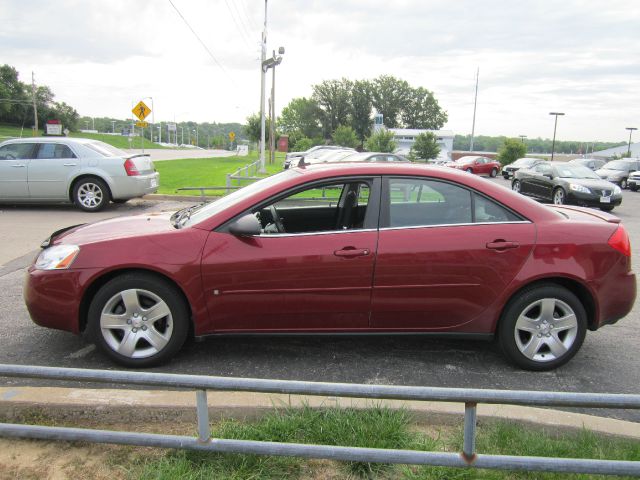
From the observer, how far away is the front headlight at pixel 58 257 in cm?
362

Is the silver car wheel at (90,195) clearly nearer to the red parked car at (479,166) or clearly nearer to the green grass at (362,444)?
the green grass at (362,444)

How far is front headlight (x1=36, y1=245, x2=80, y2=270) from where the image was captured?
3620 mm

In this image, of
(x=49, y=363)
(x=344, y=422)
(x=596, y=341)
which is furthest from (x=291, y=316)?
(x=596, y=341)

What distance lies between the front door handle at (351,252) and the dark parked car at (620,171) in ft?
Answer: 85.9

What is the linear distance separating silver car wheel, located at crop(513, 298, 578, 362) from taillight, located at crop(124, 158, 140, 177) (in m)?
9.43

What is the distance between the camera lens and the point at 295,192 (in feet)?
12.4

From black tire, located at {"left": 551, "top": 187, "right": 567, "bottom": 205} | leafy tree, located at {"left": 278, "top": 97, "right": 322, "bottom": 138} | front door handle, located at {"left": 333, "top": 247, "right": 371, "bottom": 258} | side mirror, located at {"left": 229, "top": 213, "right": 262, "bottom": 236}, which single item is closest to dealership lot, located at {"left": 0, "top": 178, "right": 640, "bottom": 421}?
front door handle, located at {"left": 333, "top": 247, "right": 371, "bottom": 258}

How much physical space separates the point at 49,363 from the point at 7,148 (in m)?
9.14

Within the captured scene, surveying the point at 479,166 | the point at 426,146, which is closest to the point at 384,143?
the point at 426,146

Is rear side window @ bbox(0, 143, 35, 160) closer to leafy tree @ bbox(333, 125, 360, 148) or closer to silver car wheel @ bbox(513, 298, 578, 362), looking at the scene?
silver car wheel @ bbox(513, 298, 578, 362)

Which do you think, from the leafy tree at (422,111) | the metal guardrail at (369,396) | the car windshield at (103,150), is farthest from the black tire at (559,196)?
the leafy tree at (422,111)

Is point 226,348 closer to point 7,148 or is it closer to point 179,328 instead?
point 179,328

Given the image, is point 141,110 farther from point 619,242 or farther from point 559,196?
point 619,242

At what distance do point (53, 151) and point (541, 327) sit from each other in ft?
35.0
